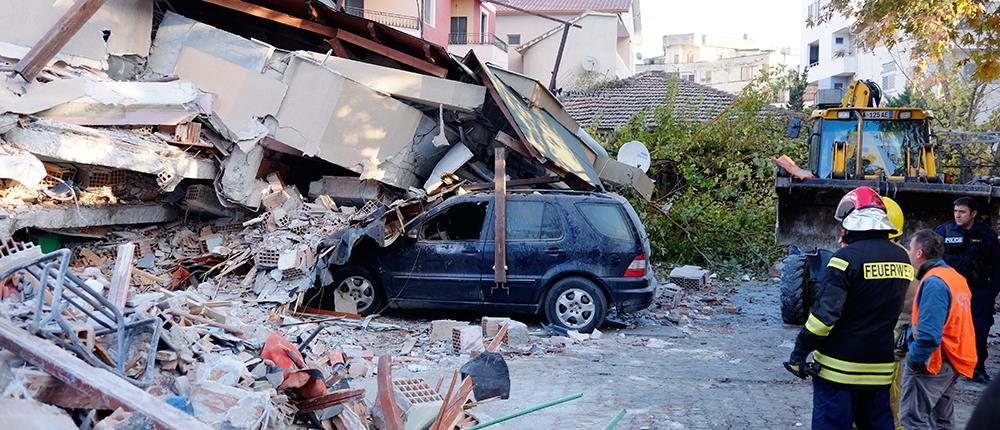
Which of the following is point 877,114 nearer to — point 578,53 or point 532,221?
point 532,221

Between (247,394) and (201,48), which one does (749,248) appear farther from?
(247,394)

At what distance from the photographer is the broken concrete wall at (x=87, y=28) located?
1072 cm

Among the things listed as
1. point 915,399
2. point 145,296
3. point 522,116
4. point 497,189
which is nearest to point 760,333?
point 497,189

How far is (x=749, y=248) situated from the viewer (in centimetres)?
1525

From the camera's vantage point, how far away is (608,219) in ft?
32.2

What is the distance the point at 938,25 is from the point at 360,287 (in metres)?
7.03

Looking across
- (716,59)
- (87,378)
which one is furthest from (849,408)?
(716,59)

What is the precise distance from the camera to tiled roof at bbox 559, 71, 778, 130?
23.5 m

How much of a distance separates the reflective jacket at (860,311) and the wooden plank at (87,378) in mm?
3182

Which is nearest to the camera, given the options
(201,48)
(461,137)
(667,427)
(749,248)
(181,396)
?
(181,396)

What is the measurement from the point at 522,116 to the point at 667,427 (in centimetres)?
683

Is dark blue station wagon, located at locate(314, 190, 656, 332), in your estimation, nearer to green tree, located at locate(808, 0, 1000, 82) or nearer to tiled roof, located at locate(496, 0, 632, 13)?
green tree, located at locate(808, 0, 1000, 82)

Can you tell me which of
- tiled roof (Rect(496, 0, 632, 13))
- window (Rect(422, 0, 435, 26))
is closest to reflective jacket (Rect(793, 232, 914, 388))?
window (Rect(422, 0, 435, 26))

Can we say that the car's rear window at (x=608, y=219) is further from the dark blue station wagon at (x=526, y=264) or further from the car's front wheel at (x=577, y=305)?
the car's front wheel at (x=577, y=305)
